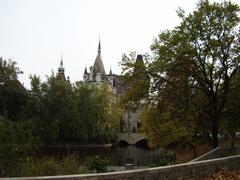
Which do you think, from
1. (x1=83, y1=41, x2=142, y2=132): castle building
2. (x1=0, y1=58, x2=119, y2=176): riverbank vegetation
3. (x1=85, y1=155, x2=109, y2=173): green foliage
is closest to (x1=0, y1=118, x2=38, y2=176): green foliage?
(x1=85, y1=155, x2=109, y2=173): green foliage

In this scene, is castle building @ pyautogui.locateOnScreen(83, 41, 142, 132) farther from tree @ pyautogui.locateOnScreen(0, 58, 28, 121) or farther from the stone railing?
the stone railing

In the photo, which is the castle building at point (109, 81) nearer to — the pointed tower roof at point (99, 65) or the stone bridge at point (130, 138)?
the pointed tower roof at point (99, 65)

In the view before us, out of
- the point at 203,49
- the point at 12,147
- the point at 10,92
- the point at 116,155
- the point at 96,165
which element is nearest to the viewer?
the point at 12,147

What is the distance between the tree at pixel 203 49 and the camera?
21.7 meters

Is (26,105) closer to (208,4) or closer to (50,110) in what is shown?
(50,110)

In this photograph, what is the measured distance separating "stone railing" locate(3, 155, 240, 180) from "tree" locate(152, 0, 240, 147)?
10291 millimetres

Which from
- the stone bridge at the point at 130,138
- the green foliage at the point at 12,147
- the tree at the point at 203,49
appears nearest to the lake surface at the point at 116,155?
the tree at the point at 203,49

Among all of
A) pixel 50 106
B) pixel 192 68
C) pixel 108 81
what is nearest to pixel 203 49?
pixel 192 68

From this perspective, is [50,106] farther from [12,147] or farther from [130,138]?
[12,147]

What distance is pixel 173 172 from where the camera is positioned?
9523 mm

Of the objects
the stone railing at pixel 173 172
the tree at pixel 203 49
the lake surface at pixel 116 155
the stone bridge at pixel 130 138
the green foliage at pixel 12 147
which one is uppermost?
the tree at pixel 203 49

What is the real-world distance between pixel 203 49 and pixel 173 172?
538 inches

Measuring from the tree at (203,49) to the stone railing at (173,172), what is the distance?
10291mm

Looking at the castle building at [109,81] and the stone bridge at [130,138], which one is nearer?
the stone bridge at [130,138]
